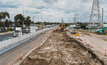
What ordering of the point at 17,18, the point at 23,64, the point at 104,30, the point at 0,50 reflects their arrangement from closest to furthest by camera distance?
1. the point at 23,64
2. the point at 0,50
3. the point at 104,30
4. the point at 17,18

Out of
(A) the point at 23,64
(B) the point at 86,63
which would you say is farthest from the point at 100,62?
(A) the point at 23,64

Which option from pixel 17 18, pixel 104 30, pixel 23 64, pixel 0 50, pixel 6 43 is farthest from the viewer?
pixel 17 18

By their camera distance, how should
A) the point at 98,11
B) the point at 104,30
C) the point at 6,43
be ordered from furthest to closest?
the point at 104,30 < the point at 98,11 < the point at 6,43

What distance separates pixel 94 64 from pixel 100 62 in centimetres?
120

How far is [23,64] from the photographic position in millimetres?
11258

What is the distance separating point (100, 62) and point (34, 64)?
8953 millimetres

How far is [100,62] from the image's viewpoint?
12.1 meters

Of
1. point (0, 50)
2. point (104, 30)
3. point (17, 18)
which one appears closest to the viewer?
point (0, 50)

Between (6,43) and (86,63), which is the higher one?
(6,43)

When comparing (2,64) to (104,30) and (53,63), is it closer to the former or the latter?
(53,63)

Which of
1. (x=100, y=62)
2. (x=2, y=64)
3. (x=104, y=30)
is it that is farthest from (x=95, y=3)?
(x=2, y=64)

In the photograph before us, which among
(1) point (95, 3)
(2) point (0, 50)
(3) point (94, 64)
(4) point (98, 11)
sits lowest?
(3) point (94, 64)

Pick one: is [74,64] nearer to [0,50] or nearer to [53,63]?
[53,63]

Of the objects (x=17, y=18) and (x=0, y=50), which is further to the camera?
(x=17, y=18)
